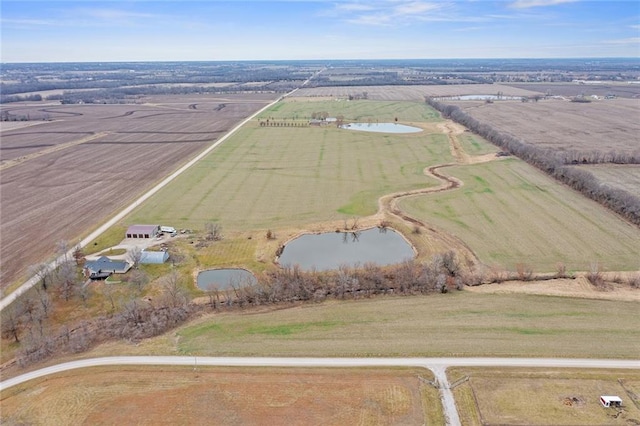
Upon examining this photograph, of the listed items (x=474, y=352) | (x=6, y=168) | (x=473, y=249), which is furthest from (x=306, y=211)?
(x=6, y=168)

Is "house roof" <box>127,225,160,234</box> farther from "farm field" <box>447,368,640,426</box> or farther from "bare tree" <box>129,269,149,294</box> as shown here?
"farm field" <box>447,368,640,426</box>

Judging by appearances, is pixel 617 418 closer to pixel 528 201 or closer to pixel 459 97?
pixel 528 201

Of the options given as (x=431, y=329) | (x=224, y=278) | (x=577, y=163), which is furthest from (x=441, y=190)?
(x=224, y=278)

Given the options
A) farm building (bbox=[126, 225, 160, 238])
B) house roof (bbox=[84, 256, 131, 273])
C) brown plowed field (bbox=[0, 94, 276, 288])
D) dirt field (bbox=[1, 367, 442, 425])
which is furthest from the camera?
brown plowed field (bbox=[0, 94, 276, 288])

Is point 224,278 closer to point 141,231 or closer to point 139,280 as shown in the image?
point 139,280

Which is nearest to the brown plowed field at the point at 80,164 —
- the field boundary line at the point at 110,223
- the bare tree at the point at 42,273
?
the field boundary line at the point at 110,223

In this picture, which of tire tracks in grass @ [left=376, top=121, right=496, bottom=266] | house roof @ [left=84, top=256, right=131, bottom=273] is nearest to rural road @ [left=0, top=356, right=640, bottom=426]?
house roof @ [left=84, top=256, right=131, bottom=273]
